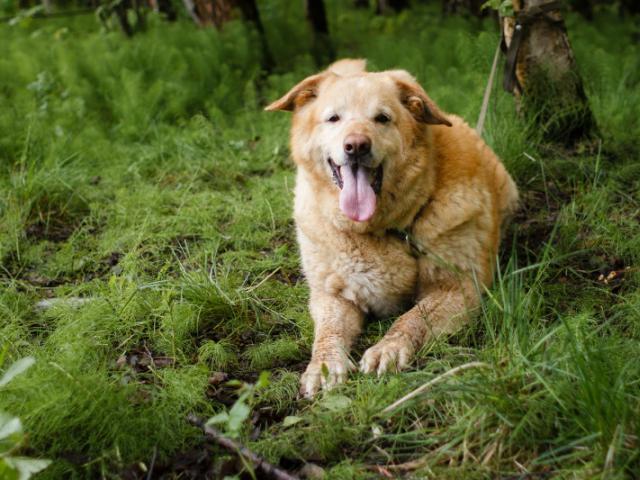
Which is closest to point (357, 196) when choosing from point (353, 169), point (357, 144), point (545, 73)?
point (353, 169)

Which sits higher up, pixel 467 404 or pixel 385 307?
pixel 467 404

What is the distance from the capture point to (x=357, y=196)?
11.2 feet

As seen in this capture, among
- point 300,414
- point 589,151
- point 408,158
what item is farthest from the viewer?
point 589,151

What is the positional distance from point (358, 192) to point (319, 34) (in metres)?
6.16

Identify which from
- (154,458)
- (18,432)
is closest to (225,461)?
(154,458)

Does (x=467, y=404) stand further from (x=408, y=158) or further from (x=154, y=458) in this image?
(x=408, y=158)

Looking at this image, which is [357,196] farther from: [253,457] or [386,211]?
[253,457]

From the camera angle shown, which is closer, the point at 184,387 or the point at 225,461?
the point at 225,461

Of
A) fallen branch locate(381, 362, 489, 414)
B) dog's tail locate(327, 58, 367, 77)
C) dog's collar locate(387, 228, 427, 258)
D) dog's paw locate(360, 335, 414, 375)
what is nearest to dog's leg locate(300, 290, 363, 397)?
dog's paw locate(360, 335, 414, 375)

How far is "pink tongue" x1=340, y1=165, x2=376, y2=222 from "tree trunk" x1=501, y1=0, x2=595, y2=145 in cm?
221

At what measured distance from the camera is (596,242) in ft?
13.6

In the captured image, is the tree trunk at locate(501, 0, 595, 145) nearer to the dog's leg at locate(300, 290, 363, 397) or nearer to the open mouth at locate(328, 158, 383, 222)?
the open mouth at locate(328, 158, 383, 222)

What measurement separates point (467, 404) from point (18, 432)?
5.17 feet

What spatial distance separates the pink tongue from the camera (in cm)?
340
